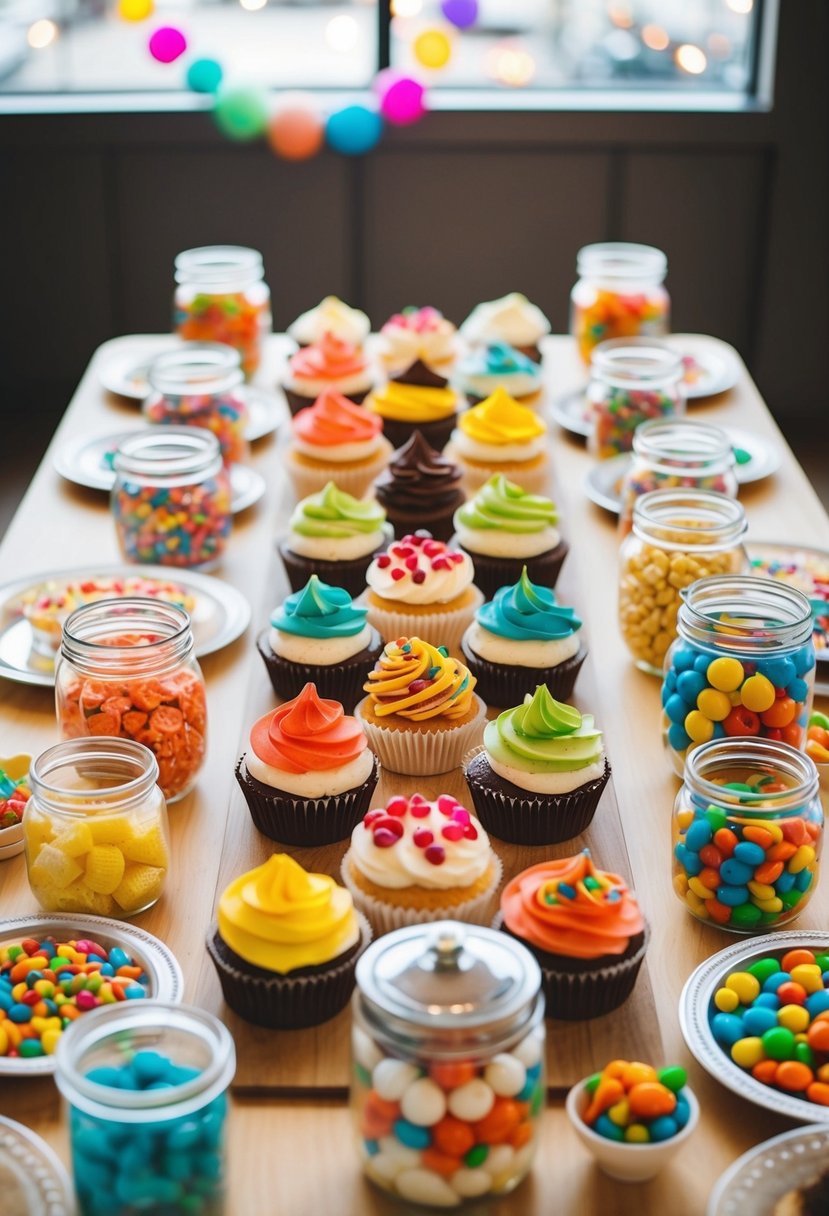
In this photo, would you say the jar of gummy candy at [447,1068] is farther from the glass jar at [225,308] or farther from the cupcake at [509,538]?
the glass jar at [225,308]

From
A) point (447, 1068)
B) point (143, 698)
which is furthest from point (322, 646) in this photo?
point (447, 1068)

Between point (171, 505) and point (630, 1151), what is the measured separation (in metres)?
1.61

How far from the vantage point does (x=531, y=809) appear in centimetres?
187

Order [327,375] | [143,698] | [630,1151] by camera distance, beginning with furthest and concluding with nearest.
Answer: [327,375]
[143,698]
[630,1151]

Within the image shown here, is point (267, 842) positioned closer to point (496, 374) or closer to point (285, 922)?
point (285, 922)

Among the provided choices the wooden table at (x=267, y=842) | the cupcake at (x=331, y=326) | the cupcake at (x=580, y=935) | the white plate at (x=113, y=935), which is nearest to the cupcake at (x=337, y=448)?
the wooden table at (x=267, y=842)

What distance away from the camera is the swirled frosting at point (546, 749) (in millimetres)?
1867

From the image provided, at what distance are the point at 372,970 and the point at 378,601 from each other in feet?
3.58

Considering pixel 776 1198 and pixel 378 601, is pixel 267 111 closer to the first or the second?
pixel 378 601


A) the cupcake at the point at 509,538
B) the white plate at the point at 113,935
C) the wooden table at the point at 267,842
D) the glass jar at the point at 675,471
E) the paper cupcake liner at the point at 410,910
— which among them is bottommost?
the wooden table at the point at 267,842

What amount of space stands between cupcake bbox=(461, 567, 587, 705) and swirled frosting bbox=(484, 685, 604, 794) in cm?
26

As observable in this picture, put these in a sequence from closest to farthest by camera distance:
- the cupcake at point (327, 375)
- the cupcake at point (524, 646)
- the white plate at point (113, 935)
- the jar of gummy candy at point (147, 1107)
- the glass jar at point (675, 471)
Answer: the jar of gummy candy at point (147, 1107), the white plate at point (113, 935), the cupcake at point (524, 646), the glass jar at point (675, 471), the cupcake at point (327, 375)

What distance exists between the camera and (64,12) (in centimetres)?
561

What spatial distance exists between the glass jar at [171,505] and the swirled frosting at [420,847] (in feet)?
3.67
